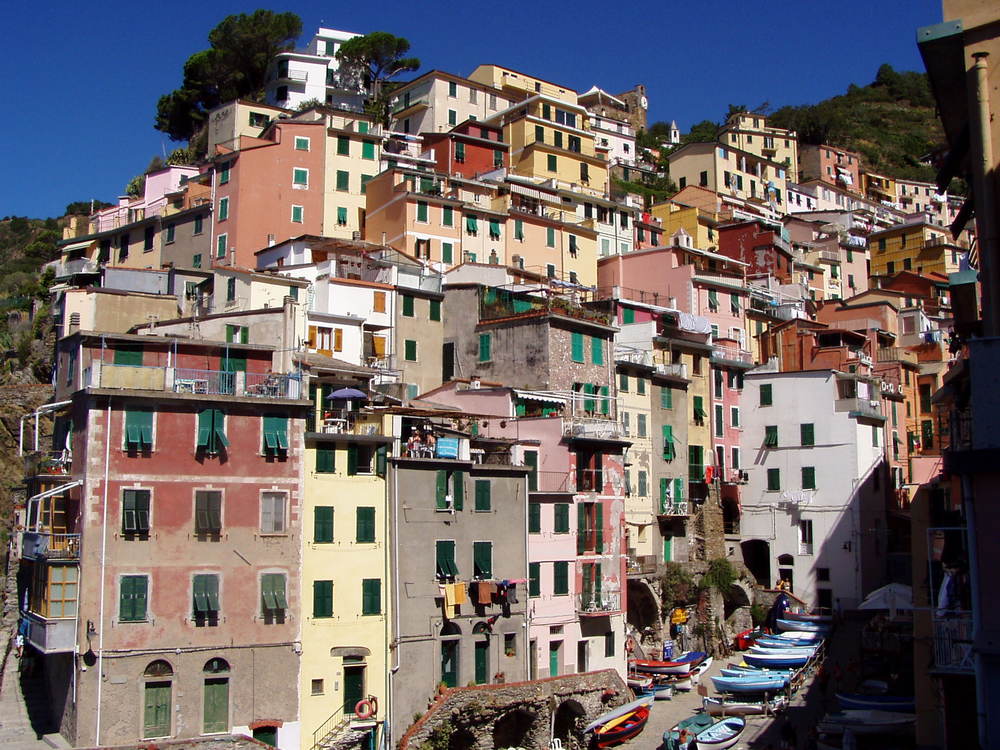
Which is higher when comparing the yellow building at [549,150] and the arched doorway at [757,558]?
the yellow building at [549,150]

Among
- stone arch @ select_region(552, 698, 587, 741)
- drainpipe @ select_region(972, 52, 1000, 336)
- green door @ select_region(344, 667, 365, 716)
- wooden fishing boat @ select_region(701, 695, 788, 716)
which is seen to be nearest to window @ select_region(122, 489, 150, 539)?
green door @ select_region(344, 667, 365, 716)

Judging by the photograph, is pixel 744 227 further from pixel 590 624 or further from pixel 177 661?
pixel 177 661

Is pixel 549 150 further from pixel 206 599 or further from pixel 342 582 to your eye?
pixel 206 599

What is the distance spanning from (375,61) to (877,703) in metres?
76.5

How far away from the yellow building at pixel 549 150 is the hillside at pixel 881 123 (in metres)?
64.1

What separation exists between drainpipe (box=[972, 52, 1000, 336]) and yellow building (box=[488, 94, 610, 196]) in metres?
61.3

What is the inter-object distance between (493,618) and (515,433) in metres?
7.87

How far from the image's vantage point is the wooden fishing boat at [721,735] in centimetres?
4391

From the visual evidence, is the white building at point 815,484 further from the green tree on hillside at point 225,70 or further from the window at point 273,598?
the green tree on hillside at point 225,70

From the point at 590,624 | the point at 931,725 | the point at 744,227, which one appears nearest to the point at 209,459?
the point at 590,624

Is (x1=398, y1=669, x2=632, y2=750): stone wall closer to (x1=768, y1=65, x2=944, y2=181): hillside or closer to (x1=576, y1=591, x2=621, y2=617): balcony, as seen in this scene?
(x1=576, y1=591, x2=621, y2=617): balcony

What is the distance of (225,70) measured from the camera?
→ 97188mm

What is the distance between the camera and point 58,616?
1449 inches

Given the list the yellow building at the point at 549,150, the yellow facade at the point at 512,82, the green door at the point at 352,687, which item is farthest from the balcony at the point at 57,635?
the yellow facade at the point at 512,82
